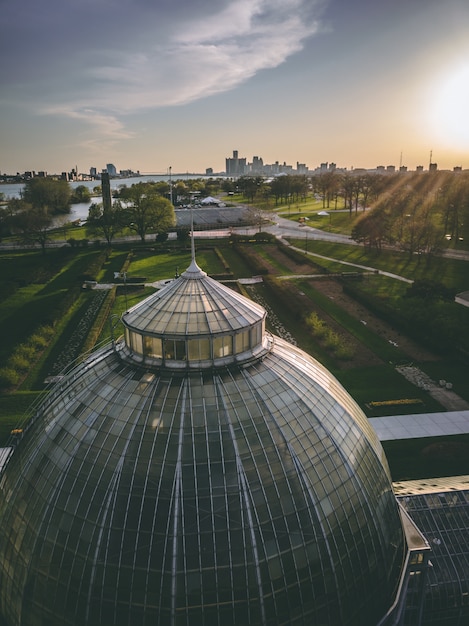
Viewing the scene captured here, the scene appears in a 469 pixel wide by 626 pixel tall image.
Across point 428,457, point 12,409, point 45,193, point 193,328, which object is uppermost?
point 45,193

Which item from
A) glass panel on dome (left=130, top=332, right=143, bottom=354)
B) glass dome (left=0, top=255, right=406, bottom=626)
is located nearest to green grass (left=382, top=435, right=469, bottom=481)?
glass dome (left=0, top=255, right=406, bottom=626)

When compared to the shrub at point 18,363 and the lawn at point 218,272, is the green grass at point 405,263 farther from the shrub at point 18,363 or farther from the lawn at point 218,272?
the shrub at point 18,363

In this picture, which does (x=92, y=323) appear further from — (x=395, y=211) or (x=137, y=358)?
(x=395, y=211)

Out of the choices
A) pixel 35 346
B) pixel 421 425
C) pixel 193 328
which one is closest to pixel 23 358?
pixel 35 346

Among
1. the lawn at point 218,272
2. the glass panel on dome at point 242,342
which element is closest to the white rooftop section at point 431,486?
the lawn at point 218,272

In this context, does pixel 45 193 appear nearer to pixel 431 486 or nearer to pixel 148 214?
pixel 148 214

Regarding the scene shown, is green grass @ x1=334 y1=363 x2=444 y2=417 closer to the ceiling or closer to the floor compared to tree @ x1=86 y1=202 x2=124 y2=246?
closer to the floor

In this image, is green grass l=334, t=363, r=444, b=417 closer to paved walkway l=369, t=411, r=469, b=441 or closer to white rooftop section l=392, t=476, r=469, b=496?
paved walkway l=369, t=411, r=469, b=441
